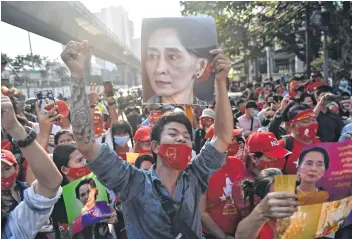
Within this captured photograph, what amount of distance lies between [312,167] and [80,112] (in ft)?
4.00

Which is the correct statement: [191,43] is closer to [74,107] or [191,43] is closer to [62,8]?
[74,107]

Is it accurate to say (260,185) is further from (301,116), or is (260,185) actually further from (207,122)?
(207,122)

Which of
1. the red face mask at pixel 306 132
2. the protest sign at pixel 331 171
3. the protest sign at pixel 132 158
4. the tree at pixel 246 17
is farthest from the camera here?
the tree at pixel 246 17

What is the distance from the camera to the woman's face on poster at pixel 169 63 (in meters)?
2.59

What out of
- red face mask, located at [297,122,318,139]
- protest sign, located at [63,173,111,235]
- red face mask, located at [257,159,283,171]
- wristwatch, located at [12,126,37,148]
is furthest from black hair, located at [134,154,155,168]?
wristwatch, located at [12,126,37,148]

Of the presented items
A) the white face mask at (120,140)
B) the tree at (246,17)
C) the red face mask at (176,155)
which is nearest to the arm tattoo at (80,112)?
the red face mask at (176,155)

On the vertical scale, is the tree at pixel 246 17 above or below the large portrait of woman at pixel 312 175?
above

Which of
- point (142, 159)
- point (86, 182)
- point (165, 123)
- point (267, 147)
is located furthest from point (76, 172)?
point (267, 147)

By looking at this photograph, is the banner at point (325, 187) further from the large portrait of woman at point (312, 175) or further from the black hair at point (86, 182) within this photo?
the black hair at point (86, 182)

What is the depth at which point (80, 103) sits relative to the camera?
6.81ft

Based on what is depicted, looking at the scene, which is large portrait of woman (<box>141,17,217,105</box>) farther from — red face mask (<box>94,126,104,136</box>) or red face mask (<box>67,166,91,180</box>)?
red face mask (<box>94,126,104,136</box>)

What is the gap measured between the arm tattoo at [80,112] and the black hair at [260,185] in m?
0.93

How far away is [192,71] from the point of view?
8.54ft

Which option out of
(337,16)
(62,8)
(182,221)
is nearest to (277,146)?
(182,221)
